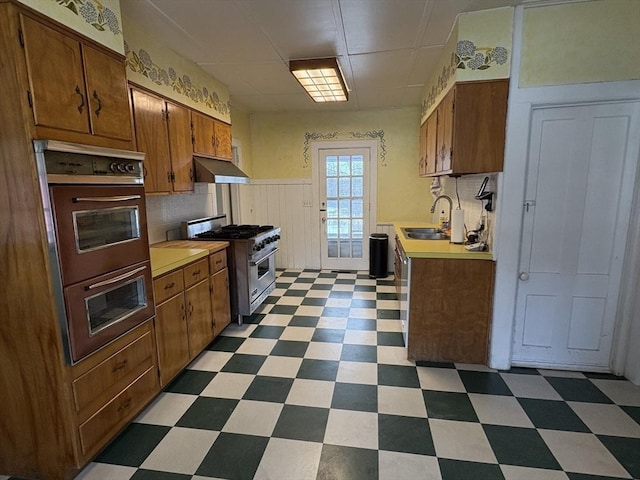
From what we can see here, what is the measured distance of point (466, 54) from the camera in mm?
2225

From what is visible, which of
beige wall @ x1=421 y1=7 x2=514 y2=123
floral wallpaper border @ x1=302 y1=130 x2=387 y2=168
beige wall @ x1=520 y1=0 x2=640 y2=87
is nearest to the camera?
beige wall @ x1=520 y1=0 x2=640 y2=87

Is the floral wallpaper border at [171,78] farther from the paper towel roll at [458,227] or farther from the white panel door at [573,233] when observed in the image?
the white panel door at [573,233]

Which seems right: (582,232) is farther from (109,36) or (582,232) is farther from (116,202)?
(109,36)

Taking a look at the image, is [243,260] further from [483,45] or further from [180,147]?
[483,45]

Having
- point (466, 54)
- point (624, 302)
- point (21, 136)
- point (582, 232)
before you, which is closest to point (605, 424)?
point (624, 302)

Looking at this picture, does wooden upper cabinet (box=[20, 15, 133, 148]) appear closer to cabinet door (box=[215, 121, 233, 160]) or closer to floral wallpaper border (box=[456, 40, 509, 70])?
cabinet door (box=[215, 121, 233, 160])

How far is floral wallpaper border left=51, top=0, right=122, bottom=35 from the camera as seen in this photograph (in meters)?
1.59

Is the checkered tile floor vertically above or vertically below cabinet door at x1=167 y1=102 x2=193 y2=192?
below

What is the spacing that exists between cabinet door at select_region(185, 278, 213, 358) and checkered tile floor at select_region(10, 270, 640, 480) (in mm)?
148

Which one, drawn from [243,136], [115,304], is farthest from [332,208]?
[115,304]

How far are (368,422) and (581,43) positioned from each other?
8.92 ft

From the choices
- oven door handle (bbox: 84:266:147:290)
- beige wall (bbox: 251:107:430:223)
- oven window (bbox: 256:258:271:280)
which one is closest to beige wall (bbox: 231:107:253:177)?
beige wall (bbox: 251:107:430:223)

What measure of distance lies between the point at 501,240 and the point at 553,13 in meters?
1.48

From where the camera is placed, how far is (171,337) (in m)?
2.28
